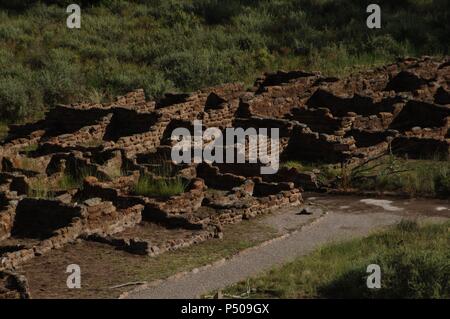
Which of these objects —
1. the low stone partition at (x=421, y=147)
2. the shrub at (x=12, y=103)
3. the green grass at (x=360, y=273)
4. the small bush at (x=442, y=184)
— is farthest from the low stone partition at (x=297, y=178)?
the shrub at (x=12, y=103)

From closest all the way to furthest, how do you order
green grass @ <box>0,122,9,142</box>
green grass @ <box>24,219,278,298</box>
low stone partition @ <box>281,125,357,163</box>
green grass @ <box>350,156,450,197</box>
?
green grass @ <box>24,219,278,298</box>, green grass @ <box>350,156,450,197</box>, low stone partition @ <box>281,125,357,163</box>, green grass @ <box>0,122,9,142</box>

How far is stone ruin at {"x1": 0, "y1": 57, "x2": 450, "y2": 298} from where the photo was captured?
47.9ft

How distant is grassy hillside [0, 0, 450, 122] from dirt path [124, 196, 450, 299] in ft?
40.4

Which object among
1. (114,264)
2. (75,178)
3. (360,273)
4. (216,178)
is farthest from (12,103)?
(360,273)

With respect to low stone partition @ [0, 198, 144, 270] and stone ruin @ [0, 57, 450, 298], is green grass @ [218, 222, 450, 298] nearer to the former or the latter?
stone ruin @ [0, 57, 450, 298]

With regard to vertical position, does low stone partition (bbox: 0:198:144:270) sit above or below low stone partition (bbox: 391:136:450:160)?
below

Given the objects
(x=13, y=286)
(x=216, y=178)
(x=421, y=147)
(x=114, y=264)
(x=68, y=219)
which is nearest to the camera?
(x=13, y=286)

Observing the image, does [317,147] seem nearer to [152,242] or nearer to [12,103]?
[152,242]

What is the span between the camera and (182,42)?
3575 cm

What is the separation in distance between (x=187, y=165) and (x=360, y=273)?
703cm

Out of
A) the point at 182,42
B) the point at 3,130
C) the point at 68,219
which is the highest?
the point at 182,42

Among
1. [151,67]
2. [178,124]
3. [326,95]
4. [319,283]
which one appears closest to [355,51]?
[151,67]

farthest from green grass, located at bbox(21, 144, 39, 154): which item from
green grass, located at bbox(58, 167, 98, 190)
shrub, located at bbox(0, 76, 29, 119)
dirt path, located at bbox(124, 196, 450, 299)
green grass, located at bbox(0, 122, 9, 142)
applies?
dirt path, located at bbox(124, 196, 450, 299)

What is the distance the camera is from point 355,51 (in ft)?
117
